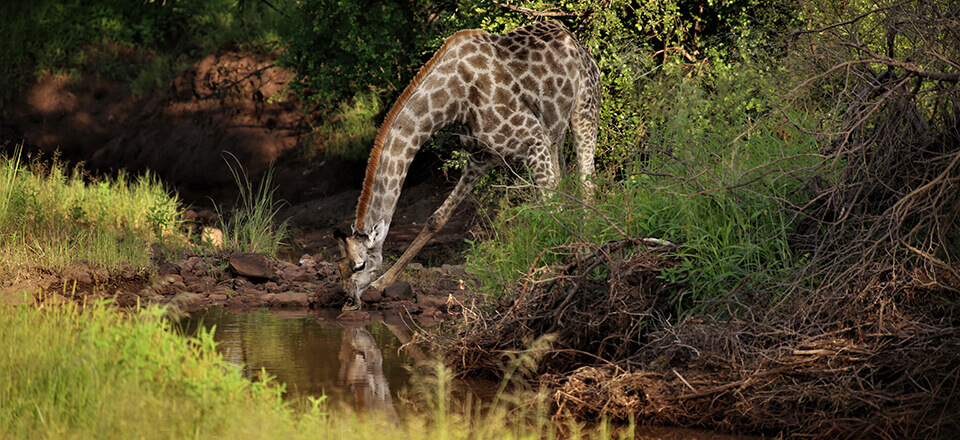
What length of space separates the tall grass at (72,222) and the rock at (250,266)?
91 cm

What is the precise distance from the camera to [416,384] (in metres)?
5.61

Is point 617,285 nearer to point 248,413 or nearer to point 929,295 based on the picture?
point 929,295

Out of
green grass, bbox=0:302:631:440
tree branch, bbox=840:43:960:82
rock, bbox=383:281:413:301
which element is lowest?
rock, bbox=383:281:413:301

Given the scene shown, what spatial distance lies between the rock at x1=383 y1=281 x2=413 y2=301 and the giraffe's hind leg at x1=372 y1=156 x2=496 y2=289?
8 cm

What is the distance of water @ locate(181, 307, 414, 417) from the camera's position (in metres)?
5.44

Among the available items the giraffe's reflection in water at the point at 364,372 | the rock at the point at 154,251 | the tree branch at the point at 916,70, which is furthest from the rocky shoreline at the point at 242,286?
the tree branch at the point at 916,70

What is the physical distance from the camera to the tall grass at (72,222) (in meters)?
8.80

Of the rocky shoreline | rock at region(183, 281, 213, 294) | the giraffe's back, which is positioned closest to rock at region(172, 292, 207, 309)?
the rocky shoreline

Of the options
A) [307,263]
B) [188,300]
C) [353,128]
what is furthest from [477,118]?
[353,128]

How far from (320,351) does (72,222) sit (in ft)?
16.8

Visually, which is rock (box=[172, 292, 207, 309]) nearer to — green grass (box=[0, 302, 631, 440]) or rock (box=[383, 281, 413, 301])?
rock (box=[383, 281, 413, 301])

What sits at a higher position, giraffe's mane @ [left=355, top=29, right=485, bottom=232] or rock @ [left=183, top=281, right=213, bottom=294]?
giraffe's mane @ [left=355, top=29, right=485, bottom=232]

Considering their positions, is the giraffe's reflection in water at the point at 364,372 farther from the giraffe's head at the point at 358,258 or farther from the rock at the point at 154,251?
the rock at the point at 154,251

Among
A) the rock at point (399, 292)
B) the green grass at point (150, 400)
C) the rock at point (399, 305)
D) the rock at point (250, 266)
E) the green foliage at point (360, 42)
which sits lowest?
the rock at point (399, 305)
